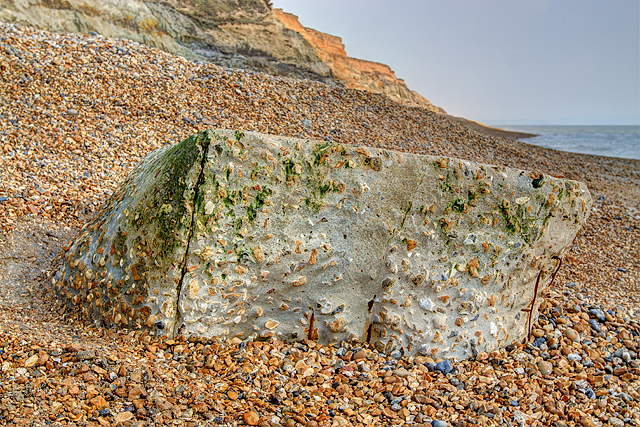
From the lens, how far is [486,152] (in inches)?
391

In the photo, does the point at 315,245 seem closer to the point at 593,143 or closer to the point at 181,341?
the point at 181,341

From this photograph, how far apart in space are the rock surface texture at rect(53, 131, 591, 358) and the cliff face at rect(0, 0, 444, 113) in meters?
9.41

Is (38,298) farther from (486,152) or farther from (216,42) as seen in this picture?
(216,42)

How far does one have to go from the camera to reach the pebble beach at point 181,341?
2.21m

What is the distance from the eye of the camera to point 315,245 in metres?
2.85

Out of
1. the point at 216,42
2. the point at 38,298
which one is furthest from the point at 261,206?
the point at 216,42

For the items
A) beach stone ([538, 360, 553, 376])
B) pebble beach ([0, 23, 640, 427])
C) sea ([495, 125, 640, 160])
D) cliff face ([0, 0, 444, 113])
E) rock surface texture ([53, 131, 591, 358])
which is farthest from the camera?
sea ([495, 125, 640, 160])

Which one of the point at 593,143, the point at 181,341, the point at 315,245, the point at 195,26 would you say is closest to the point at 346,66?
the point at 593,143

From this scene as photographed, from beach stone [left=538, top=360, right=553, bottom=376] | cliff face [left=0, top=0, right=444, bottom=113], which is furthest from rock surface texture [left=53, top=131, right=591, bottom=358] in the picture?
cliff face [left=0, top=0, right=444, bottom=113]

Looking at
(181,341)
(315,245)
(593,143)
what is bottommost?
(181,341)

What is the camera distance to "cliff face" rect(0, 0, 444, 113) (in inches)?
426

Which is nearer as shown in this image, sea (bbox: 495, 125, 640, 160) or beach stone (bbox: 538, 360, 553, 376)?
beach stone (bbox: 538, 360, 553, 376)

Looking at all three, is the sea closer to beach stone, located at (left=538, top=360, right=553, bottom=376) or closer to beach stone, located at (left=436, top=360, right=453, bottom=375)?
beach stone, located at (left=538, top=360, right=553, bottom=376)

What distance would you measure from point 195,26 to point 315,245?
54.4 ft
